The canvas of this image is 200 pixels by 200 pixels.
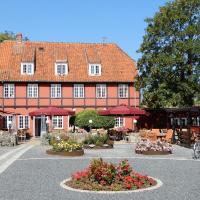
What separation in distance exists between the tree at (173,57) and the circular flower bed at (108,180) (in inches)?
987

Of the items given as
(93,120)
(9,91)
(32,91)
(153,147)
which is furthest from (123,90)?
(153,147)

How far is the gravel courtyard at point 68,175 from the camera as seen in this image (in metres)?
10.5

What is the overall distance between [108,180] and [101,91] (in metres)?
31.8

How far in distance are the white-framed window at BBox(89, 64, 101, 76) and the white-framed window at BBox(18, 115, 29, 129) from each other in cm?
770

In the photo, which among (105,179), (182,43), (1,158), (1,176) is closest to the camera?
(105,179)

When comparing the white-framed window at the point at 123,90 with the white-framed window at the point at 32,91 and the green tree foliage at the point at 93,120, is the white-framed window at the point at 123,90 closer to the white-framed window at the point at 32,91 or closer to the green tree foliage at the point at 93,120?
the green tree foliage at the point at 93,120

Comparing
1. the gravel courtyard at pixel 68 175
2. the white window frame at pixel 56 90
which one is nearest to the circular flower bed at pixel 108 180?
the gravel courtyard at pixel 68 175

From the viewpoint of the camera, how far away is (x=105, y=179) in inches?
451

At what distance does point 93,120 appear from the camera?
123 feet

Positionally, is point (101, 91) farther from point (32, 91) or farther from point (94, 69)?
point (32, 91)

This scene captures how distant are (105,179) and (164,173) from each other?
3.69m

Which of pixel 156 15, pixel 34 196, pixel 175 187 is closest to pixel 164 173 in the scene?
pixel 175 187

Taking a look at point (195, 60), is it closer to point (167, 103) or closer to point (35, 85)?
point (167, 103)

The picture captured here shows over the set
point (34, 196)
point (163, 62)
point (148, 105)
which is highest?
point (163, 62)
